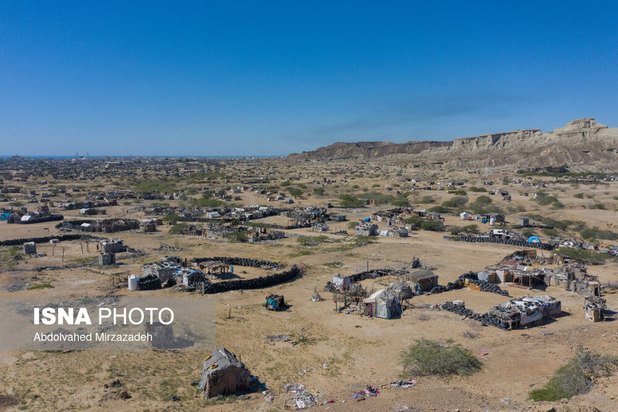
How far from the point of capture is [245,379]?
44.5 ft

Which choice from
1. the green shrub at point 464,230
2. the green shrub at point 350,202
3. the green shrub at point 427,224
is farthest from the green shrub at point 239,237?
the green shrub at point 350,202

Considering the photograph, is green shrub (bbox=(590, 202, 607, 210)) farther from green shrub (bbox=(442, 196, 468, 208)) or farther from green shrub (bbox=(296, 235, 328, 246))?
green shrub (bbox=(296, 235, 328, 246))

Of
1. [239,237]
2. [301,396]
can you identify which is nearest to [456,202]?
[239,237]

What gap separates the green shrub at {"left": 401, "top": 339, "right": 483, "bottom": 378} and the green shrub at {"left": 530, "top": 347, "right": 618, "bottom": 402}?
2.35m

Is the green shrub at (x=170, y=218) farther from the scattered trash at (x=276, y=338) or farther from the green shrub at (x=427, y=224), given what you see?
the scattered trash at (x=276, y=338)

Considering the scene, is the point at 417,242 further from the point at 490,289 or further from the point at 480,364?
the point at 480,364

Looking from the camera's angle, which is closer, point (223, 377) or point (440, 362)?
point (223, 377)

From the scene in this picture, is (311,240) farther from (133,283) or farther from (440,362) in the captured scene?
(440,362)

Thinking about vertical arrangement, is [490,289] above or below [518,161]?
below

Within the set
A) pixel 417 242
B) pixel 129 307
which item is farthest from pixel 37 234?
pixel 417 242

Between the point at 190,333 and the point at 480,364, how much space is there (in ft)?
40.2

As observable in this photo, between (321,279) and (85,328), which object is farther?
(321,279)

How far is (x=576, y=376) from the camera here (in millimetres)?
12578

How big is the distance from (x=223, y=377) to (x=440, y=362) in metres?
7.91
